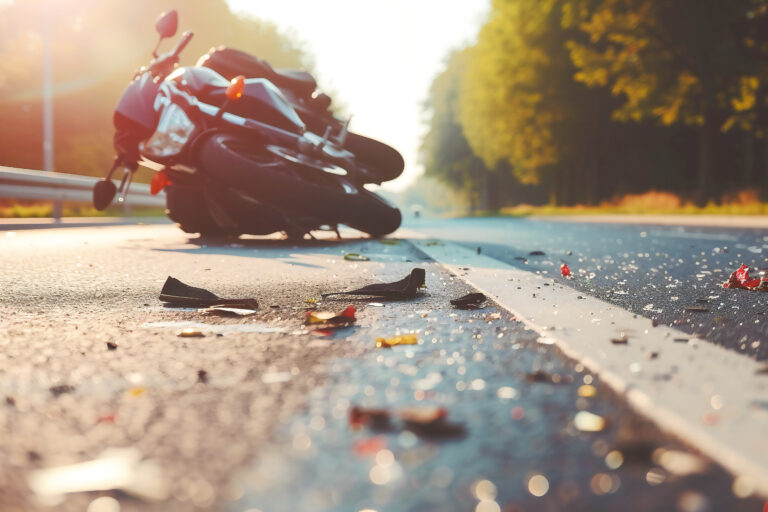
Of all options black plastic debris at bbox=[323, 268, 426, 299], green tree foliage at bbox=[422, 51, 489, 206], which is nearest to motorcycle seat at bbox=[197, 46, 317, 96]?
black plastic debris at bbox=[323, 268, 426, 299]

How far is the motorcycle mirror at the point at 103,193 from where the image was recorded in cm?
992

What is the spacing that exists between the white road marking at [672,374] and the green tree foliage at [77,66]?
28319 mm

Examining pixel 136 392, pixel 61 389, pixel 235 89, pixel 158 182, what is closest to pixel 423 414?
pixel 136 392

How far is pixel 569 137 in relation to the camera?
3719 cm

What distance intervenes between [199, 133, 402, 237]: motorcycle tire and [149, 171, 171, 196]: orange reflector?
698 mm

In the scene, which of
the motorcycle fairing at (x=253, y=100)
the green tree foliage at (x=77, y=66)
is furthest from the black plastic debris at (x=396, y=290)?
the green tree foliage at (x=77, y=66)

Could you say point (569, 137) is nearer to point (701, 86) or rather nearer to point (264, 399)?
point (701, 86)

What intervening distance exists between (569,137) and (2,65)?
78.6 feet

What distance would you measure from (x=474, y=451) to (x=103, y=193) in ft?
30.2

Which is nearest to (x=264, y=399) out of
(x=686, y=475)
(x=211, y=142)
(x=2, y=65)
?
(x=686, y=475)

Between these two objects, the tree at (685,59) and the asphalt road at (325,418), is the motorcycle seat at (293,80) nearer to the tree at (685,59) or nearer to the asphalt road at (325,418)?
the asphalt road at (325,418)

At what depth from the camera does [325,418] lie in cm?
185

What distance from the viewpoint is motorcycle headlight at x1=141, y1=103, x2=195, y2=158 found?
8.39 metres

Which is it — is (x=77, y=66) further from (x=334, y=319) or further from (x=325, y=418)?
(x=325, y=418)
